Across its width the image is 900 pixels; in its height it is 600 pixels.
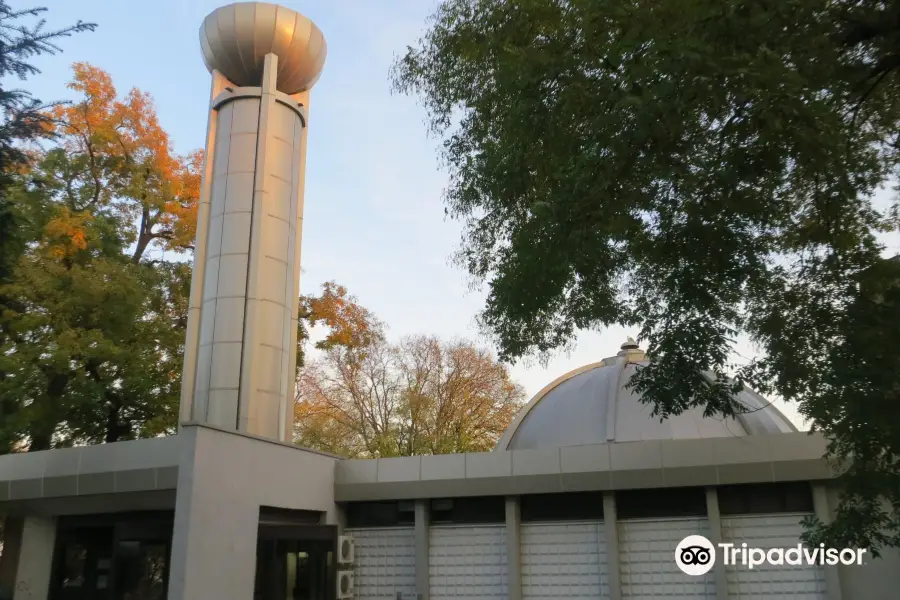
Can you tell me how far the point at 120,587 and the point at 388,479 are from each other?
4.92m

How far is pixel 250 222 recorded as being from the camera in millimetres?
14492

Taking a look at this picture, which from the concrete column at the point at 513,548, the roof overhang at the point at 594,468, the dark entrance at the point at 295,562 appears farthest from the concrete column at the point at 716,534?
the dark entrance at the point at 295,562

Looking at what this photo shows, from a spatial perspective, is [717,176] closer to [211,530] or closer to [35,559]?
[211,530]

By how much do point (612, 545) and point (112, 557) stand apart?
334 inches

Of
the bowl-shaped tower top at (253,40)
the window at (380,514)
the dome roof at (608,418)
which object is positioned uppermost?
the bowl-shaped tower top at (253,40)

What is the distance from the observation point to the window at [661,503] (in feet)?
41.4

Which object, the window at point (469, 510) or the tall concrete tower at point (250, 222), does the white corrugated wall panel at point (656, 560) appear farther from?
the tall concrete tower at point (250, 222)

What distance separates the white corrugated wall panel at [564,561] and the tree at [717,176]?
5.75 metres

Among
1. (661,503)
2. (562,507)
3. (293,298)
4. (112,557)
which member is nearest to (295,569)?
(112,557)

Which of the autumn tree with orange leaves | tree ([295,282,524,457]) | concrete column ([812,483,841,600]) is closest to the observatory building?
concrete column ([812,483,841,600])

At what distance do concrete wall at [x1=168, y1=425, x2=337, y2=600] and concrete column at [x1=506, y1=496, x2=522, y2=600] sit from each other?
13.3 feet

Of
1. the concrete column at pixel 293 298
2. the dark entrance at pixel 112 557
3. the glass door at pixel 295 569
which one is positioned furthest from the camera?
the concrete column at pixel 293 298

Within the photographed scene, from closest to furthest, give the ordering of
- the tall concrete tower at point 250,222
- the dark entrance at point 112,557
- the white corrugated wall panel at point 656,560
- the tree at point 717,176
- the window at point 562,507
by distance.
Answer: the tree at point 717,176 → the dark entrance at point 112,557 → the white corrugated wall panel at point 656,560 → the window at point 562,507 → the tall concrete tower at point 250,222

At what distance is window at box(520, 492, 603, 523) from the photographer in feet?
43.3
